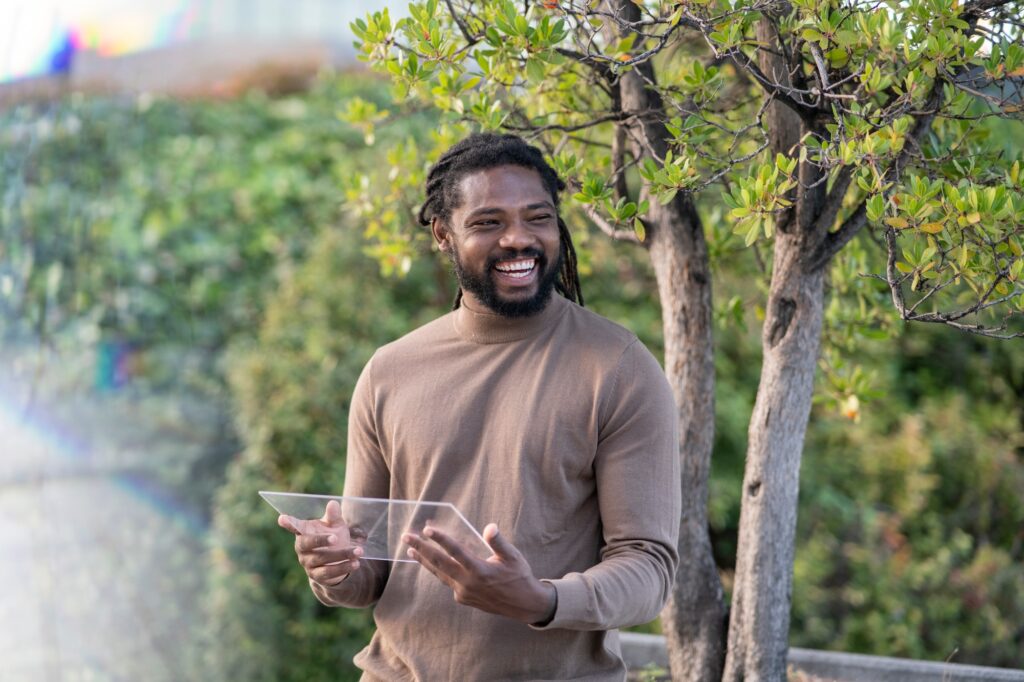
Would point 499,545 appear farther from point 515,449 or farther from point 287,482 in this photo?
point 287,482

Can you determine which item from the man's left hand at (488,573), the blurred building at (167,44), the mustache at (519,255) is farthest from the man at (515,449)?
the blurred building at (167,44)

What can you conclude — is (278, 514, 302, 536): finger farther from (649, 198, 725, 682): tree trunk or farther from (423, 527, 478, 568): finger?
(649, 198, 725, 682): tree trunk

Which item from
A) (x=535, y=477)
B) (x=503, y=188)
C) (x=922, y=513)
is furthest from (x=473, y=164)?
(x=922, y=513)

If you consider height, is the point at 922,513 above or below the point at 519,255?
below

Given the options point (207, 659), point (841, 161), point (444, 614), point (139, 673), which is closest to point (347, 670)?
point (207, 659)

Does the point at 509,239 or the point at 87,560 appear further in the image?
the point at 87,560

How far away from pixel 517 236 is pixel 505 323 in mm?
199

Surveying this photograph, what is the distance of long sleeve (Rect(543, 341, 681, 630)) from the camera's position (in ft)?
5.80

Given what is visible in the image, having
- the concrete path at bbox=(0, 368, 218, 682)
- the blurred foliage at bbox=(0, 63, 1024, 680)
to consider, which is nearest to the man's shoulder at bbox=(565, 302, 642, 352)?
the blurred foliage at bbox=(0, 63, 1024, 680)

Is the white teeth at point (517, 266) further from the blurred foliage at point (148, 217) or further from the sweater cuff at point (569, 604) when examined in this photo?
the blurred foliage at point (148, 217)

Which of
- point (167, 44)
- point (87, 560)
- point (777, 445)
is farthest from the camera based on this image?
point (167, 44)

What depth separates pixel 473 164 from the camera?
6.70 feet

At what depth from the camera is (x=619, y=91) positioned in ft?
8.23

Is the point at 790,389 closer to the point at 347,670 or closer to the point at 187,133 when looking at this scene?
the point at 347,670
